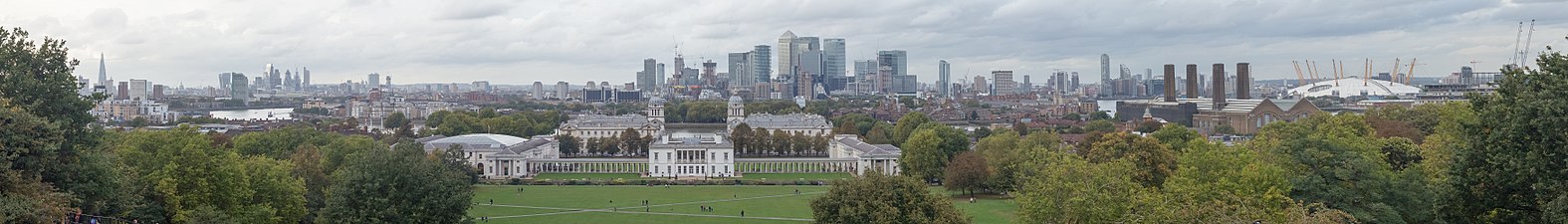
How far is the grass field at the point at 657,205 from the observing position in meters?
41.9

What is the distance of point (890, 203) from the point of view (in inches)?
1099

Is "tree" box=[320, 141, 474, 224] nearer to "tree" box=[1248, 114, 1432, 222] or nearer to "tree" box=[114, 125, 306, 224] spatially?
"tree" box=[114, 125, 306, 224]

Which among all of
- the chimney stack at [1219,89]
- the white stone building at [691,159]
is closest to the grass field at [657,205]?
the white stone building at [691,159]

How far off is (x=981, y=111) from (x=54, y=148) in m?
142

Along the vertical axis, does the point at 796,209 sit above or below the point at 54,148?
below

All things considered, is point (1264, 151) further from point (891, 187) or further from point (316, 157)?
point (316, 157)

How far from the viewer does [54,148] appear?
22344mm

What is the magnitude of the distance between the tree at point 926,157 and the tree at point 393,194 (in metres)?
28.7

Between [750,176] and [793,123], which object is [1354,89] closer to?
[793,123]

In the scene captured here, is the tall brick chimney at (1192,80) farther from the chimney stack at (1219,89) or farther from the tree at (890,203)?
the tree at (890,203)

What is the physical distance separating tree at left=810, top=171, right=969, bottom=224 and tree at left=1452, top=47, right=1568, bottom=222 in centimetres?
979

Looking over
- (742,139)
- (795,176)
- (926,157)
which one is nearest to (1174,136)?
(926,157)

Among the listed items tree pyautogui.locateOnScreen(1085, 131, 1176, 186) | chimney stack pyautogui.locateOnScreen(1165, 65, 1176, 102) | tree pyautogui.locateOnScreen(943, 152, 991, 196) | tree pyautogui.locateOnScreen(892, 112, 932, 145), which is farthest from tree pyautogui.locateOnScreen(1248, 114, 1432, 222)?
chimney stack pyautogui.locateOnScreen(1165, 65, 1176, 102)

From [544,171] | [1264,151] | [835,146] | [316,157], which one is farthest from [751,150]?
[1264,151]
